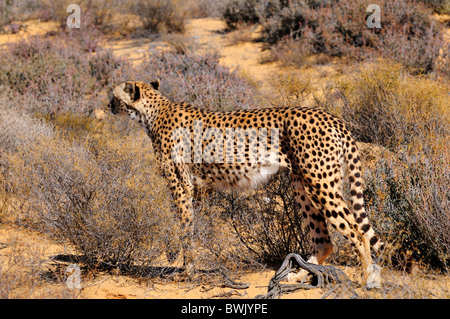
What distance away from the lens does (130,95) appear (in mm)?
5398

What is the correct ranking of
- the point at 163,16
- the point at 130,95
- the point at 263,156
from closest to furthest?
the point at 263,156
the point at 130,95
the point at 163,16

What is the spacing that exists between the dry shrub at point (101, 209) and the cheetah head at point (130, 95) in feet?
2.89

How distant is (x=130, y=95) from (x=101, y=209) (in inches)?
59.9

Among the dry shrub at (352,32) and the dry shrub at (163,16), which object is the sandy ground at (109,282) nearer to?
the dry shrub at (352,32)

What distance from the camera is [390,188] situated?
4.82 m

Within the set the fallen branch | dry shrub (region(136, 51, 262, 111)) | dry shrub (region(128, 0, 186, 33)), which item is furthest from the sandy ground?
Answer: dry shrub (region(128, 0, 186, 33))

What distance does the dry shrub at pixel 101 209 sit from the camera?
4.38 meters

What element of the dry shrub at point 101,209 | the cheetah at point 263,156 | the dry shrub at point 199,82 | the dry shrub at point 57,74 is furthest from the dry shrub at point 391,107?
the dry shrub at point 57,74

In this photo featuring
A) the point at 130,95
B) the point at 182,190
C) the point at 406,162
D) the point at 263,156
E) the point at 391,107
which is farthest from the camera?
the point at 391,107

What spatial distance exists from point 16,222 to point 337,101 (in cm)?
479

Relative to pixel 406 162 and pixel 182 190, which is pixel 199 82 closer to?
pixel 182 190

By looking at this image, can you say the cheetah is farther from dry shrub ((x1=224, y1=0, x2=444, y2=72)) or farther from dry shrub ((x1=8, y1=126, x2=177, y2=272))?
dry shrub ((x1=224, y1=0, x2=444, y2=72))

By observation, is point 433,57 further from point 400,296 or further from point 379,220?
point 400,296

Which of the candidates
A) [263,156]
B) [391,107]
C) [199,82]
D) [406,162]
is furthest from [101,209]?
[199,82]
